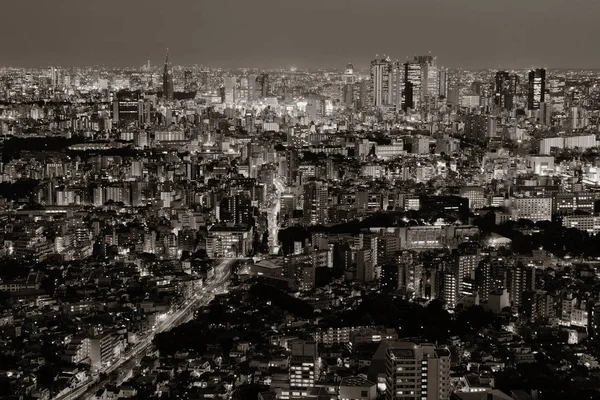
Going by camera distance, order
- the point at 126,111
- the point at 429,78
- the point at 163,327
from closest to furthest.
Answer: the point at 163,327 → the point at 126,111 → the point at 429,78

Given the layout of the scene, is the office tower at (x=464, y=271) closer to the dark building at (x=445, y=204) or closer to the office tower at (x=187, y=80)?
the dark building at (x=445, y=204)

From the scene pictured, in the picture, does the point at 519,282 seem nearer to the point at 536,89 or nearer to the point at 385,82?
the point at 536,89

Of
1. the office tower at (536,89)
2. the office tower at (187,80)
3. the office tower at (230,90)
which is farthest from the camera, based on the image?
the office tower at (187,80)

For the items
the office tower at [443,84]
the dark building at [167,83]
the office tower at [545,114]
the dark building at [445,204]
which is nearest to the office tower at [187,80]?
the dark building at [167,83]

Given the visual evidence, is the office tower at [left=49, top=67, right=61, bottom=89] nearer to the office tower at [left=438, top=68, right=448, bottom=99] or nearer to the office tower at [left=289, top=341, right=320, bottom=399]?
the office tower at [left=438, top=68, right=448, bottom=99]

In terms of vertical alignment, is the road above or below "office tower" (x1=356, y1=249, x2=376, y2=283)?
below

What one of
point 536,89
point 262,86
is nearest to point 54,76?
point 262,86

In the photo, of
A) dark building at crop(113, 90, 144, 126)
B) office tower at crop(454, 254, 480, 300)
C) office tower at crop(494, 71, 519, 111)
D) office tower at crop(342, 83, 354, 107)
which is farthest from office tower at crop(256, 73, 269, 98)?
office tower at crop(454, 254, 480, 300)
